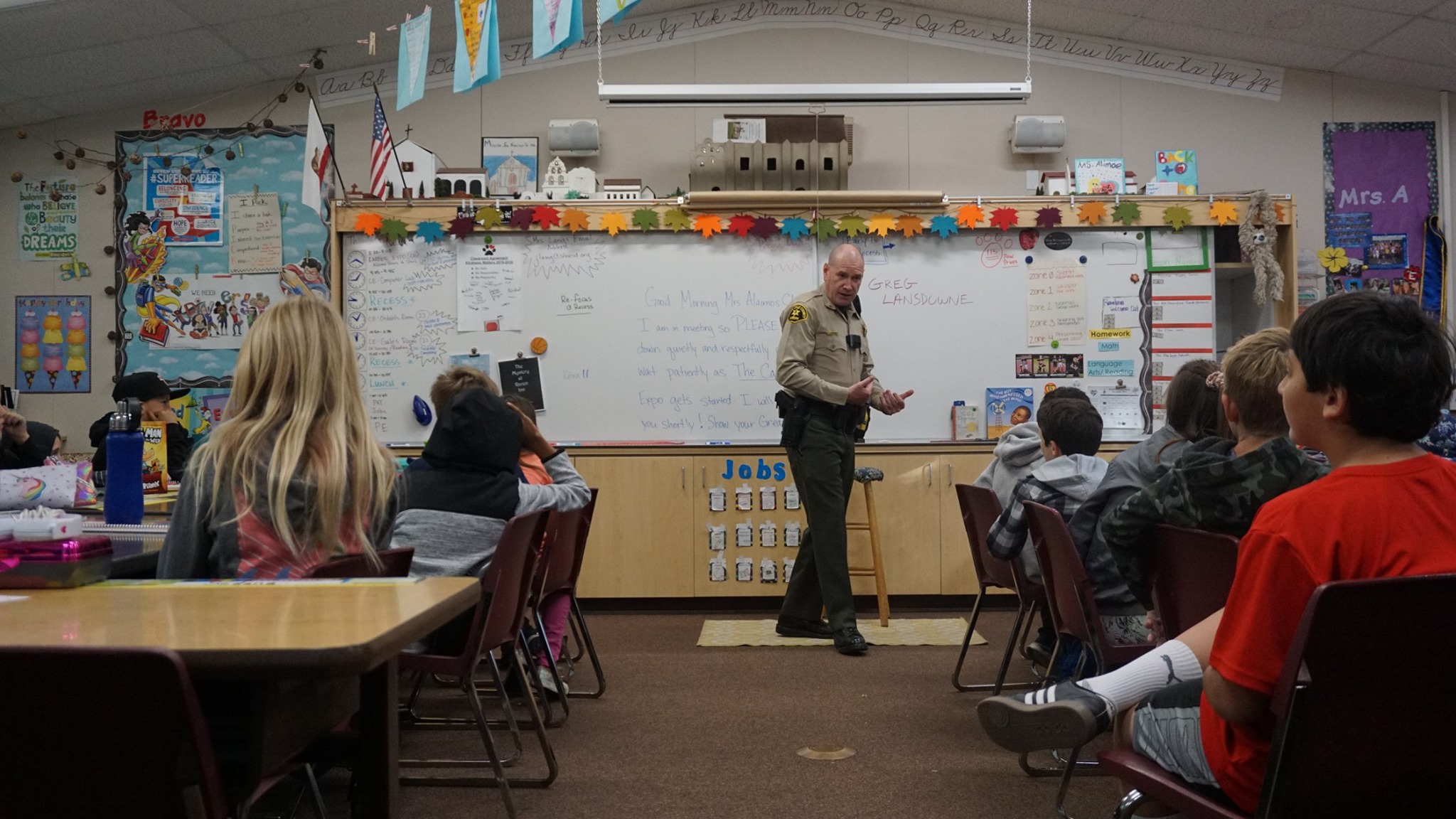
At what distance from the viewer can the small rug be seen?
4.68 metres

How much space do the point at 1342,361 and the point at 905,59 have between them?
5449 millimetres

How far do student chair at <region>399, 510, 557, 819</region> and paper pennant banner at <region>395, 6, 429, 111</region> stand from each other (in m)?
2.28

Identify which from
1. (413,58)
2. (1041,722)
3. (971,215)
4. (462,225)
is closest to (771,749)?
(1041,722)

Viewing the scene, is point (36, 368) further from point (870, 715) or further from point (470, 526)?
point (870, 715)

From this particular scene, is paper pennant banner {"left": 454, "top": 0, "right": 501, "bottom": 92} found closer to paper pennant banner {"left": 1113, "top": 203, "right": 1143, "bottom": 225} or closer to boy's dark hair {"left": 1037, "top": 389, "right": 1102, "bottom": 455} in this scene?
boy's dark hair {"left": 1037, "top": 389, "right": 1102, "bottom": 455}

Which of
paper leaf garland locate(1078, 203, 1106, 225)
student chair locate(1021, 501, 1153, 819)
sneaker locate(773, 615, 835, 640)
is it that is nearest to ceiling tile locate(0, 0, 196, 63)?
sneaker locate(773, 615, 835, 640)

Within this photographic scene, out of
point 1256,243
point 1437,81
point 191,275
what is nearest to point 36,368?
point 191,275

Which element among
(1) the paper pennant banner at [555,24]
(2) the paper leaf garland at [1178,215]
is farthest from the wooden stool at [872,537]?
(1) the paper pennant banner at [555,24]

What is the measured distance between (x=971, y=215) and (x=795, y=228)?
2.91 ft

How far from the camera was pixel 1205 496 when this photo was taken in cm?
190

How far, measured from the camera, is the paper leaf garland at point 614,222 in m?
5.67

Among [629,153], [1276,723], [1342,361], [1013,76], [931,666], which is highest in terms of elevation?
[1013,76]

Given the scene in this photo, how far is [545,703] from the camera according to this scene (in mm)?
3279

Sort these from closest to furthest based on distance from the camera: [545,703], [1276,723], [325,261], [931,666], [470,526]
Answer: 1. [1276,723]
2. [470,526]
3. [545,703]
4. [931,666]
5. [325,261]
